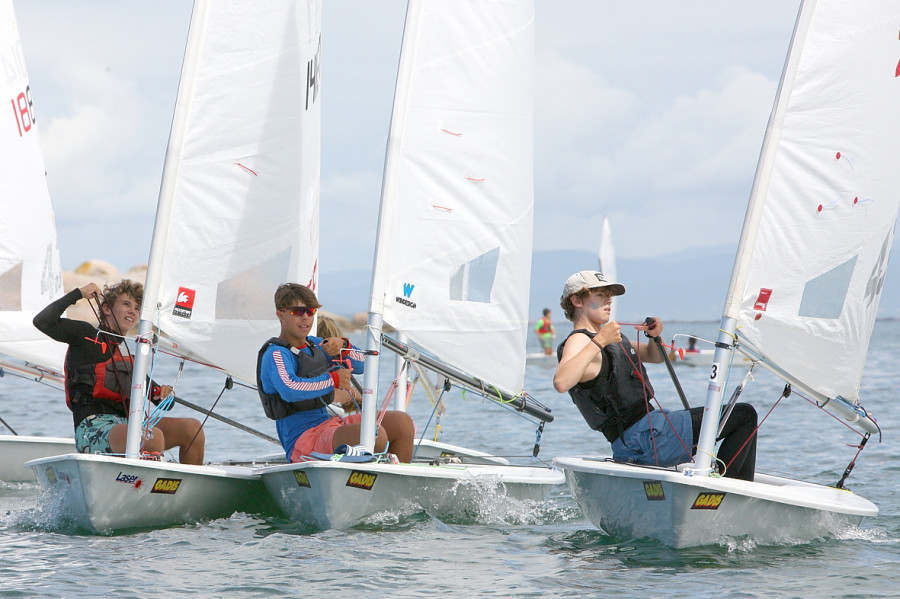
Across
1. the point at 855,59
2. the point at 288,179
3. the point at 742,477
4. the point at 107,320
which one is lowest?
the point at 742,477

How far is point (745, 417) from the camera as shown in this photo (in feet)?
16.6

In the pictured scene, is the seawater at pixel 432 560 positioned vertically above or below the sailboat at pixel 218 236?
below

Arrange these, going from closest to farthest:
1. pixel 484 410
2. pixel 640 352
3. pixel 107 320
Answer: pixel 640 352 → pixel 107 320 → pixel 484 410

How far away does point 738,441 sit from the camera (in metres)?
5.06

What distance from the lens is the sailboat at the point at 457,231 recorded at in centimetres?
576

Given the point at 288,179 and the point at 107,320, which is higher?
the point at 288,179

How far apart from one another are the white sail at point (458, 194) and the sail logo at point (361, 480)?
869mm

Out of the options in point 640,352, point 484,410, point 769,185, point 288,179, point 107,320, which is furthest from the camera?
point 484,410

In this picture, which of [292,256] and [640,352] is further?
[292,256]

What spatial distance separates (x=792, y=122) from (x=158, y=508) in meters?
3.44

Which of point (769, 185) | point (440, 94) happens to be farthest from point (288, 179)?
point (769, 185)

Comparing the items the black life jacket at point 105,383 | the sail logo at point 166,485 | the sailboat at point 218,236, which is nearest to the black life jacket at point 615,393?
the sailboat at point 218,236

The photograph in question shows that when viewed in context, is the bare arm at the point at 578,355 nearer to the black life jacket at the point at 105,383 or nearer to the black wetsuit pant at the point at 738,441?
the black wetsuit pant at the point at 738,441

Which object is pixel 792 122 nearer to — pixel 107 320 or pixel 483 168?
pixel 483 168
